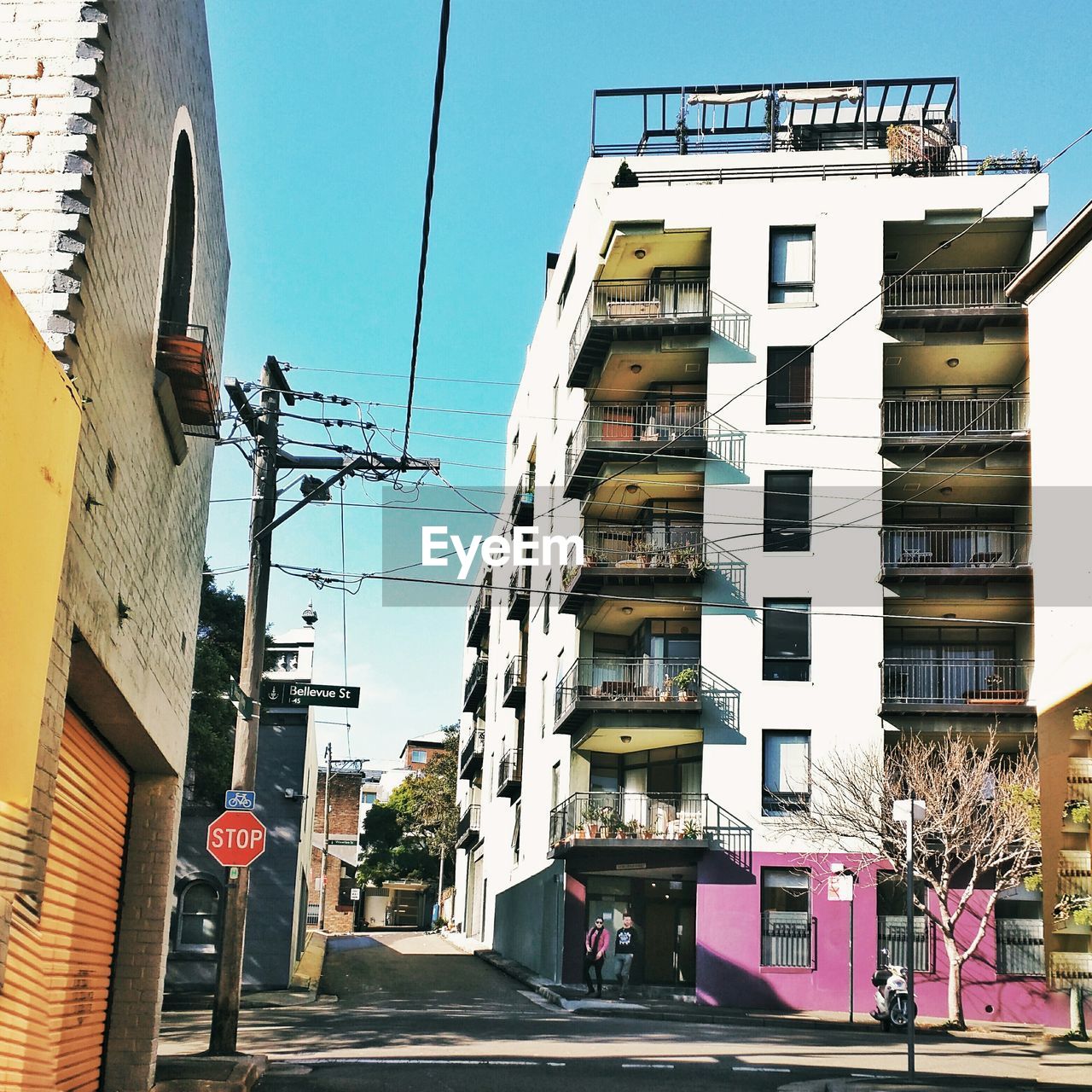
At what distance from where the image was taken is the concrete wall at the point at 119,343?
293 inches

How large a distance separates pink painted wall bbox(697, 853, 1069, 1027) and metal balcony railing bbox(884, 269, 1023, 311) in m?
13.7

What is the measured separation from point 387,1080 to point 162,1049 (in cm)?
376

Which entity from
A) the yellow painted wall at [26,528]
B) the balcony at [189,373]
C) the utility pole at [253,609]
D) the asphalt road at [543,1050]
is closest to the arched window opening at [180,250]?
the balcony at [189,373]

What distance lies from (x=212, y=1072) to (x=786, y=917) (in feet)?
63.8

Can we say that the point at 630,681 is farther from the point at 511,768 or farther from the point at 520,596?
the point at 511,768

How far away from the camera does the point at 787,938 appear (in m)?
31.1

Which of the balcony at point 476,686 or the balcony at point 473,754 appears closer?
the balcony at point 476,686

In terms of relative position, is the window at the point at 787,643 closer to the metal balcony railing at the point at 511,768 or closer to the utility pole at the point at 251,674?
the metal balcony railing at the point at 511,768

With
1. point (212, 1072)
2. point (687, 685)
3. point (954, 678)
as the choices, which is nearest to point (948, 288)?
point (954, 678)

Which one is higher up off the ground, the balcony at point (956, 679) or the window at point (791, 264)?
the window at point (791, 264)

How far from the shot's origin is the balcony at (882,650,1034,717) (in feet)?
106

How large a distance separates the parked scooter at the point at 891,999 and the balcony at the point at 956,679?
27.2 ft

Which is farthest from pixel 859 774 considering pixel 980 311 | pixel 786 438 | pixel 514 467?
pixel 514 467

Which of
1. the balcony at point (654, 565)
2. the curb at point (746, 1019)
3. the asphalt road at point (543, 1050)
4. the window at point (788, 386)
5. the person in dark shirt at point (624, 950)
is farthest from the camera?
the window at point (788, 386)
